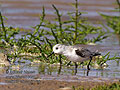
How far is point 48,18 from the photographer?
Result: 19047 mm

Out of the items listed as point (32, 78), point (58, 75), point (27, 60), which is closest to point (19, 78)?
point (32, 78)

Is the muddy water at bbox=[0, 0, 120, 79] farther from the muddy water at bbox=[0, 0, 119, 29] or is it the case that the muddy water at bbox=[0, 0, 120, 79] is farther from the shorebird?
the shorebird

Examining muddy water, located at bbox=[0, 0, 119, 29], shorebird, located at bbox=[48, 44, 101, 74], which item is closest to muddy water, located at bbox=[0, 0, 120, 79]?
muddy water, located at bbox=[0, 0, 119, 29]

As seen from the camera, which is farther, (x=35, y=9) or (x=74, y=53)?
(x=35, y=9)

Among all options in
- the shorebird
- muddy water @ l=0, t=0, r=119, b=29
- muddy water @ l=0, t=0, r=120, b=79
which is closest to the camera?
the shorebird

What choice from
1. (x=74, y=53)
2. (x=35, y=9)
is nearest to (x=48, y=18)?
(x=35, y=9)

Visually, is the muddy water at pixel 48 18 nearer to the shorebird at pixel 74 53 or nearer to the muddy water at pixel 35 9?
the muddy water at pixel 35 9

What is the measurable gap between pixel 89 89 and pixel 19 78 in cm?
146

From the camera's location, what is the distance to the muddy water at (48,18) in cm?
819

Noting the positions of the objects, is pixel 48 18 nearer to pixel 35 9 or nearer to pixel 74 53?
pixel 35 9

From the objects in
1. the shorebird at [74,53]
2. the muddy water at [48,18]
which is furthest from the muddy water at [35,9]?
the shorebird at [74,53]

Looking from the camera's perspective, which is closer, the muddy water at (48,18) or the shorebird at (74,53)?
the shorebird at (74,53)

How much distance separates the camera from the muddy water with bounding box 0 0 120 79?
26.9 feet

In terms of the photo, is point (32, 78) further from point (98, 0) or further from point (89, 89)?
point (98, 0)
